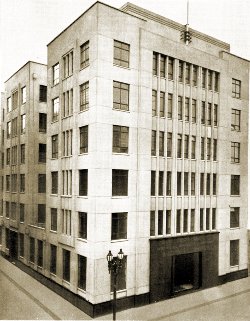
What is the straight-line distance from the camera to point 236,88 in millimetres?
26375

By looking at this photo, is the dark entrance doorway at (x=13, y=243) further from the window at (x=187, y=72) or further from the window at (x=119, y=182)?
the window at (x=187, y=72)

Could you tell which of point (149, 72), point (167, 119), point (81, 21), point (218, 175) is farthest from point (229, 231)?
point (81, 21)

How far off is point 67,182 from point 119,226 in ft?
16.8

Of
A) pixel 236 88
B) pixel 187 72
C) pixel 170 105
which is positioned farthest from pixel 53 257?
pixel 236 88

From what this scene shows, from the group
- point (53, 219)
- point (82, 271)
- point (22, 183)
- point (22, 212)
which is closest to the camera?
point (82, 271)

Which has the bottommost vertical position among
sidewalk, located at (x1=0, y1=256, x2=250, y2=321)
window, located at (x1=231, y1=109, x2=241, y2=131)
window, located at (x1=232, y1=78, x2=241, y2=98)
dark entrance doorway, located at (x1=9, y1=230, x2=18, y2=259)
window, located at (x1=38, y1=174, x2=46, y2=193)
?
sidewalk, located at (x1=0, y1=256, x2=250, y2=321)

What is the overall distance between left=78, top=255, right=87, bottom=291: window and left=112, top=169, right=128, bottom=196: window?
475 cm

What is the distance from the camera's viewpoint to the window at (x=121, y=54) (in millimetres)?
19994

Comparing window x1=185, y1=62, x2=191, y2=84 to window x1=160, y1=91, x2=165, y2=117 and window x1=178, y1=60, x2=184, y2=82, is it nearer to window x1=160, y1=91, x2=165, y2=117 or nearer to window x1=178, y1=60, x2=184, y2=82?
window x1=178, y1=60, x2=184, y2=82

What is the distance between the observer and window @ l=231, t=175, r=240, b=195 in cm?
2616

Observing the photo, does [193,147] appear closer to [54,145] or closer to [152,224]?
[152,224]

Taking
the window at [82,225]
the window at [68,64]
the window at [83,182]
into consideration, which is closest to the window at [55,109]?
the window at [68,64]

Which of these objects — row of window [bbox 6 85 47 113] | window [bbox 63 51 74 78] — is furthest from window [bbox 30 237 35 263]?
window [bbox 63 51 74 78]

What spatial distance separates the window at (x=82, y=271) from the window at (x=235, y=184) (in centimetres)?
1364
